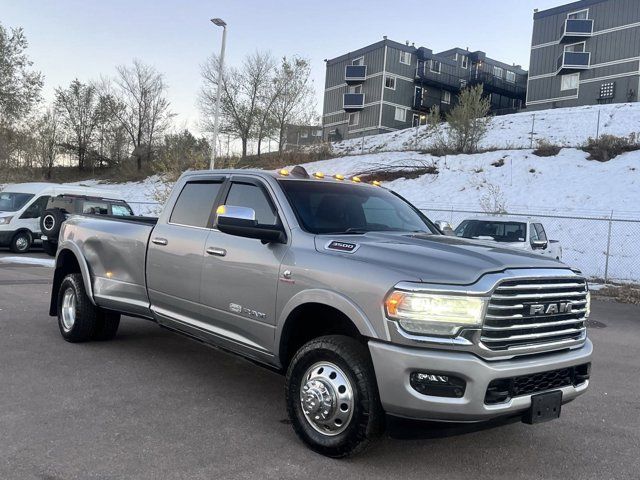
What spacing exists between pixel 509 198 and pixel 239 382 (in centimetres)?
1976

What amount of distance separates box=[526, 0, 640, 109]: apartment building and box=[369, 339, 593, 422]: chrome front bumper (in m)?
43.3

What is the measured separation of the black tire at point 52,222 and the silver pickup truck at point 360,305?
2.96 metres

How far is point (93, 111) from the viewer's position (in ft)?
194

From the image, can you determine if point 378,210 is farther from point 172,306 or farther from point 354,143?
point 354,143

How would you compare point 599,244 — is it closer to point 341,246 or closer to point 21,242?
point 341,246

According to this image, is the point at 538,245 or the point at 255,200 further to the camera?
the point at 538,245

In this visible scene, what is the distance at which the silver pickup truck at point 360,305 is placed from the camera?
3.20 meters

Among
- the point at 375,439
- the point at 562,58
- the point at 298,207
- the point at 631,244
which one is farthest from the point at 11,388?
the point at 562,58

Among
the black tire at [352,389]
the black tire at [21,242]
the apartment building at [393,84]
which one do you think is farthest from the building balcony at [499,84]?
the black tire at [352,389]

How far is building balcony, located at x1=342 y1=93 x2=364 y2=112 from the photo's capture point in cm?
5372

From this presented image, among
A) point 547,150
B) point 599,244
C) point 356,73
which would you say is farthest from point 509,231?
point 356,73

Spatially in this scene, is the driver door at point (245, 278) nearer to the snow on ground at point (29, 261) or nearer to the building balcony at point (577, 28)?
the snow on ground at point (29, 261)

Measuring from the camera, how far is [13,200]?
17.6 meters

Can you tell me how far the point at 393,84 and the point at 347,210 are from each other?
5111 cm
